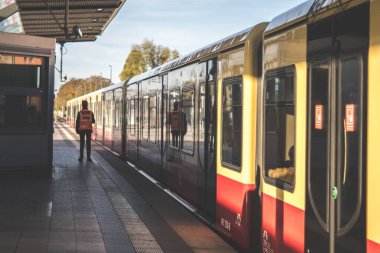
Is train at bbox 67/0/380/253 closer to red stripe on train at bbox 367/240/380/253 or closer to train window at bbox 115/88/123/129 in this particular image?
red stripe on train at bbox 367/240/380/253

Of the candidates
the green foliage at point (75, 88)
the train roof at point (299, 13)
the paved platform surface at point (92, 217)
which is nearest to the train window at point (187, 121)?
the paved platform surface at point (92, 217)

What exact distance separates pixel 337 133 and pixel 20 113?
371 inches

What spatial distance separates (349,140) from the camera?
4219 mm

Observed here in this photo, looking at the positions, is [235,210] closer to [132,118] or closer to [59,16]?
[132,118]

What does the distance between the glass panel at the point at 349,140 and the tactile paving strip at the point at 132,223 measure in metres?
3.17

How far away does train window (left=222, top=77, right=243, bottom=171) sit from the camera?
694 centimetres

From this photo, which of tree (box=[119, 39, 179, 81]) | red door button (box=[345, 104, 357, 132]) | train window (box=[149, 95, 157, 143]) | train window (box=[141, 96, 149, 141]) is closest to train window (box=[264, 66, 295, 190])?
red door button (box=[345, 104, 357, 132])

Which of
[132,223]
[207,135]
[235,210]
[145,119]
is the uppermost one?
[145,119]

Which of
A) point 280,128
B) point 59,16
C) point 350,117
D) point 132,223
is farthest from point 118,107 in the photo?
point 350,117

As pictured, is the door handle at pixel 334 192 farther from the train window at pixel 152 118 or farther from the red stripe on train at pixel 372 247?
the train window at pixel 152 118

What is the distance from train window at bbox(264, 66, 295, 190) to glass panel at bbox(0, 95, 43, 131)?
776 cm

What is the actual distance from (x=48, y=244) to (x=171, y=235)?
165 centimetres

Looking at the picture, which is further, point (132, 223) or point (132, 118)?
point (132, 118)

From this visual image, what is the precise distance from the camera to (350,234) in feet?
13.7
